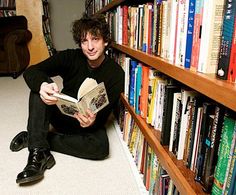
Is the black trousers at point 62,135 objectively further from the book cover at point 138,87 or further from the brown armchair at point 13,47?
the brown armchair at point 13,47

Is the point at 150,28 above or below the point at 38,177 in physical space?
above

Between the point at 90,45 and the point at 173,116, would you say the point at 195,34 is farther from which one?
the point at 90,45

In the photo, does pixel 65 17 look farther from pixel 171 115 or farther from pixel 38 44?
pixel 171 115

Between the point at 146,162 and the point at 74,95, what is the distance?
0.58 m

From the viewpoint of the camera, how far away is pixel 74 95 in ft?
5.02

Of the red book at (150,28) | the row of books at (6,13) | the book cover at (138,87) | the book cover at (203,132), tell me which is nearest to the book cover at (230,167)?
A: the book cover at (203,132)

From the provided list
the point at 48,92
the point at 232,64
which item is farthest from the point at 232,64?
the point at 48,92

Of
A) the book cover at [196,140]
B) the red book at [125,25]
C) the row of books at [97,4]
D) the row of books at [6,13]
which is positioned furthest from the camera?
the row of books at [6,13]

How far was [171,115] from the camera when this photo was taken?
0.90 metres

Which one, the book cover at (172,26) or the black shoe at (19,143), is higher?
the book cover at (172,26)


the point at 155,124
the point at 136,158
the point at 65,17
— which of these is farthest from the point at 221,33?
the point at 65,17

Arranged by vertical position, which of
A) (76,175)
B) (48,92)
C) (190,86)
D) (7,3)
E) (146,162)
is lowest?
(76,175)

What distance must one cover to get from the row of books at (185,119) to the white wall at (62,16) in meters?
4.00

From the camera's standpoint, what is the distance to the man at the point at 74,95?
1.30 metres
